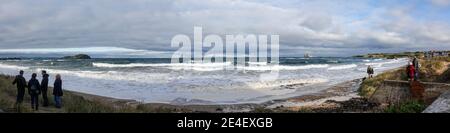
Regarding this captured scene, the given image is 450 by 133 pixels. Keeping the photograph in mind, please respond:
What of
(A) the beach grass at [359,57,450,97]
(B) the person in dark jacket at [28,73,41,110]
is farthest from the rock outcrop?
(A) the beach grass at [359,57,450,97]

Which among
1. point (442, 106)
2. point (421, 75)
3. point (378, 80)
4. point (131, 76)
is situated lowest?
point (131, 76)

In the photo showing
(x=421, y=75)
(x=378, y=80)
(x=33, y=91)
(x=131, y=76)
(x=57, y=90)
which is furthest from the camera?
(x=131, y=76)

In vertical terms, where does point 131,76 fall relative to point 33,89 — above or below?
below

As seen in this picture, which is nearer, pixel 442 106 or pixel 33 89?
pixel 442 106

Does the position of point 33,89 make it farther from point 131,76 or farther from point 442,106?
point 131,76

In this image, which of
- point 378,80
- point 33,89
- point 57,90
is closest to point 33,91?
point 33,89

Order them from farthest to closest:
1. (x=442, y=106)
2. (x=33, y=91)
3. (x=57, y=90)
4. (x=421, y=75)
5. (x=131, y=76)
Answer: (x=131, y=76), (x=421, y=75), (x=57, y=90), (x=33, y=91), (x=442, y=106)

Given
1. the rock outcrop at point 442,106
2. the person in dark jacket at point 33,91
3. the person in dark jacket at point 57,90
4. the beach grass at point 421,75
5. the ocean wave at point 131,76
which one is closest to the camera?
the rock outcrop at point 442,106

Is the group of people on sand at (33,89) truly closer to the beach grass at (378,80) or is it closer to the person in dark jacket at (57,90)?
the person in dark jacket at (57,90)

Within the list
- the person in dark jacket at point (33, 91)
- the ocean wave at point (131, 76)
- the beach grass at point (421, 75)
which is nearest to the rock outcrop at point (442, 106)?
the person in dark jacket at point (33, 91)

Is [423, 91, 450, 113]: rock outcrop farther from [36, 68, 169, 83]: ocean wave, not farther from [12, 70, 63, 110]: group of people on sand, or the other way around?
[36, 68, 169, 83]: ocean wave
